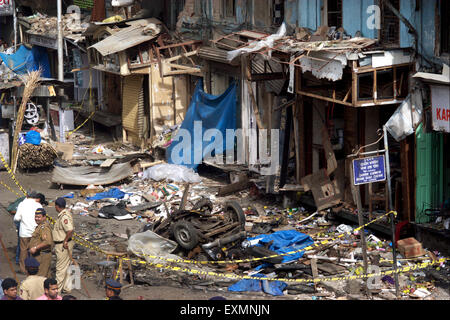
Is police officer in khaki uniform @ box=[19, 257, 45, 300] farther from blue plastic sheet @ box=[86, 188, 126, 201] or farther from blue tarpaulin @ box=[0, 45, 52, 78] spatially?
blue tarpaulin @ box=[0, 45, 52, 78]

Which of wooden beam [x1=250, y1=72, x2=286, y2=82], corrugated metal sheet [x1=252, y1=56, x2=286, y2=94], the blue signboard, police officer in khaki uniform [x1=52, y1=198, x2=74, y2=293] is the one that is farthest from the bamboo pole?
the blue signboard

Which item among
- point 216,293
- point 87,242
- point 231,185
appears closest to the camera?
point 216,293

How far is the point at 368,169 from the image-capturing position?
11.8 meters

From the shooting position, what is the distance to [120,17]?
2702 centimetres

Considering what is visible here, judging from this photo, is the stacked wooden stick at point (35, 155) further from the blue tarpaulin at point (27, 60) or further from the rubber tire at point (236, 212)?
the blue tarpaulin at point (27, 60)

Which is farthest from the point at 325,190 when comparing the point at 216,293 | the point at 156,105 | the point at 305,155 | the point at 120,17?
the point at 120,17

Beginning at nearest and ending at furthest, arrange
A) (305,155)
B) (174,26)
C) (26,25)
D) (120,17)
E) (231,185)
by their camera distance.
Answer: (305,155)
(231,185)
(174,26)
(120,17)
(26,25)

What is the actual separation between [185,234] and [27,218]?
9.59 feet

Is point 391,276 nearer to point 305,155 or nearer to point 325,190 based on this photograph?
point 325,190

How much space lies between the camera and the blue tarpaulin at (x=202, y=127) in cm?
2102

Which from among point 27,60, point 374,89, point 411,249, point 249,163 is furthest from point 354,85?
point 27,60

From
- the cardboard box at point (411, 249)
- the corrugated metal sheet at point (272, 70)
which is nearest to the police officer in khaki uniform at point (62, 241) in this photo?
the cardboard box at point (411, 249)

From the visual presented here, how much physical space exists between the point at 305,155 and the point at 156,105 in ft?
26.3

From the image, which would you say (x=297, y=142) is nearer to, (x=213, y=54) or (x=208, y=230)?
(x=208, y=230)
